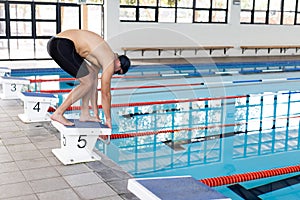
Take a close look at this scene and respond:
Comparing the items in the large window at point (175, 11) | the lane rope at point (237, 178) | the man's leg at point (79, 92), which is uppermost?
the large window at point (175, 11)

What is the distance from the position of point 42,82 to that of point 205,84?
403 centimetres

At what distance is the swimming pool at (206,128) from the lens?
15.1 ft

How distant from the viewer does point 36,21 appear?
12430mm

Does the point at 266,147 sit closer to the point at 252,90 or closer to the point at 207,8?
the point at 252,90

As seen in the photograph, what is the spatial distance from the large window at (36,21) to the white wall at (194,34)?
0.66 meters

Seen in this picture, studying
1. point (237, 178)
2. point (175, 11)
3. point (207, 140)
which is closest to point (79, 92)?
point (237, 178)

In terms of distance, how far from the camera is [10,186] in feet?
10.6

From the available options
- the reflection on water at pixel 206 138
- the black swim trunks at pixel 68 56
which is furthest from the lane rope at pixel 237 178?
the black swim trunks at pixel 68 56

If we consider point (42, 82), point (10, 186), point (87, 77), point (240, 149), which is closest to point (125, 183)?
point (10, 186)

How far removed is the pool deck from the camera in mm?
3127

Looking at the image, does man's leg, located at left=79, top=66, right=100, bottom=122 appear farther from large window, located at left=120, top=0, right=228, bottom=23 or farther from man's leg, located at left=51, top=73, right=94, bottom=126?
large window, located at left=120, top=0, right=228, bottom=23

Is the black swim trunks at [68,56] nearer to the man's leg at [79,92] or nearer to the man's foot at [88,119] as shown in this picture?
the man's leg at [79,92]

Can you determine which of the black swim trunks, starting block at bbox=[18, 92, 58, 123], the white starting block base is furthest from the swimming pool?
the white starting block base

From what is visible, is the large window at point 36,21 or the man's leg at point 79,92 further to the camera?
the large window at point 36,21
